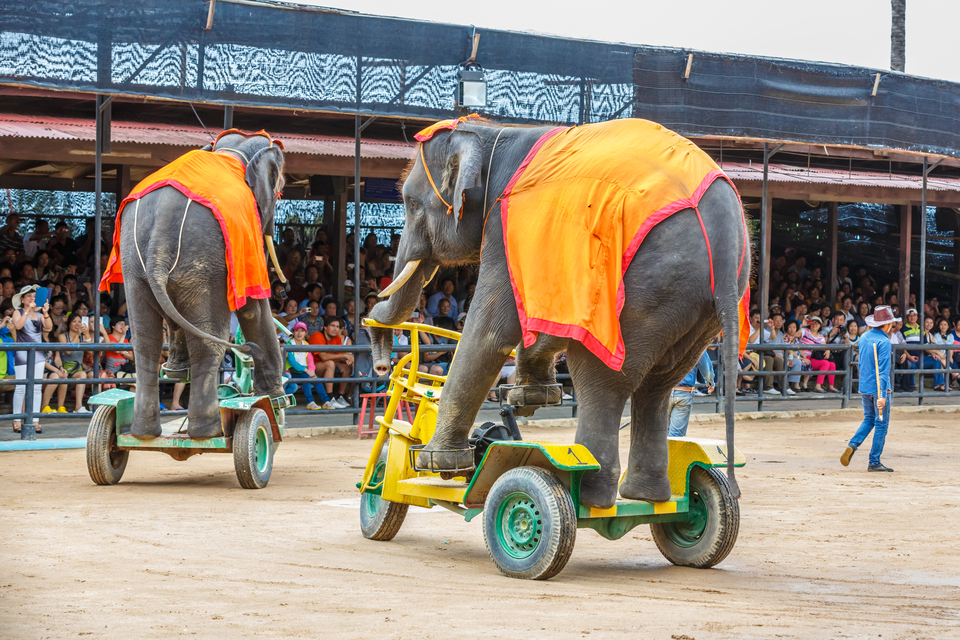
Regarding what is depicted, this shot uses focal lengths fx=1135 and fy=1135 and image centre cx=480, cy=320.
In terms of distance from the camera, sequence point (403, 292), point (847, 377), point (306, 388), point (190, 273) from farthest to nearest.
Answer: point (847, 377), point (306, 388), point (190, 273), point (403, 292)

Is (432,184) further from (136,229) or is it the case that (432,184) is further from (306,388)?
(306,388)

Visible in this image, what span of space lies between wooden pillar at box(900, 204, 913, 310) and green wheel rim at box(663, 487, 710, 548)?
48.7 feet

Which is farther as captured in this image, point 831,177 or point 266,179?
point 831,177

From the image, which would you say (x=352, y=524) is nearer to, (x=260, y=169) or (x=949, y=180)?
(x=260, y=169)

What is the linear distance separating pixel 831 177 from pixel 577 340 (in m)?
14.9

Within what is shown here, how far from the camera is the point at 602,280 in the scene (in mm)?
5156

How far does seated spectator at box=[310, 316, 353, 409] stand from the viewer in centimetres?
1350

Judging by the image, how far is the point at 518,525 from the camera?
5578 millimetres

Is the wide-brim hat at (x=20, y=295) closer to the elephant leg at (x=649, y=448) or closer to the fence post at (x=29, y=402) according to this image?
the fence post at (x=29, y=402)

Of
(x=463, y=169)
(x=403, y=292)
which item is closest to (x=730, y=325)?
(x=463, y=169)

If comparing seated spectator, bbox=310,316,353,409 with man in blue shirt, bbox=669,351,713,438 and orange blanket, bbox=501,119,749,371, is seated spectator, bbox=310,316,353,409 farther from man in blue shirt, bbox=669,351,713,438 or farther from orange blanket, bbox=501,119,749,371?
orange blanket, bbox=501,119,749,371

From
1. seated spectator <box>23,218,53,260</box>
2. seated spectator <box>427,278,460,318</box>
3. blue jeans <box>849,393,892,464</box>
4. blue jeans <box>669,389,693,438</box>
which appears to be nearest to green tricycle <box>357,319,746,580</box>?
blue jeans <box>669,389,693,438</box>

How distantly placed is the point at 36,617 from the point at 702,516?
10.6 feet

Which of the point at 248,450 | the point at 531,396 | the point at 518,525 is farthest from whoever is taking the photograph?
the point at 248,450
